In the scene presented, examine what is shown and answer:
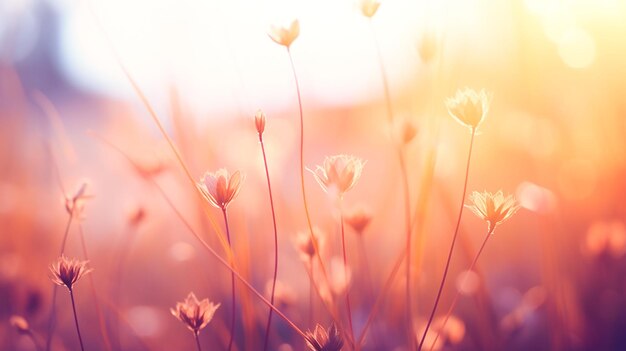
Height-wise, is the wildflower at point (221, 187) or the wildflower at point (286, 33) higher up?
the wildflower at point (286, 33)

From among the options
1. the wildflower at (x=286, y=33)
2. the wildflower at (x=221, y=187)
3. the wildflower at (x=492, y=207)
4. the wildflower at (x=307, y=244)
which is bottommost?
the wildflower at (x=221, y=187)

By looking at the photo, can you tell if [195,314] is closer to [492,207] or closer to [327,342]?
[327,342]

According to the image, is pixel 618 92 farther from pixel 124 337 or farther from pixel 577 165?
pixel 124 337

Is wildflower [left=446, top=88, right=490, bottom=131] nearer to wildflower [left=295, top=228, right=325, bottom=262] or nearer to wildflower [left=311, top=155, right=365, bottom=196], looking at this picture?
wildflower [left=311, top=155, right=365, bottom=196]

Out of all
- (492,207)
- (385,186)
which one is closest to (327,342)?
(492,207)

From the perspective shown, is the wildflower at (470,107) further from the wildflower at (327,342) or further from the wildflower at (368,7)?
the wildflower at (327,342)

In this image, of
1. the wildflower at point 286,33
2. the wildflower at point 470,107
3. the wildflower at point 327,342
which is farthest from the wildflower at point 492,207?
the wildflower at point 286,33

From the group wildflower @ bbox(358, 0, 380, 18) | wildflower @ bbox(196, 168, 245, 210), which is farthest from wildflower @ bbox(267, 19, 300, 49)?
wildflower @ bbox(196, 168, 245, 210)
